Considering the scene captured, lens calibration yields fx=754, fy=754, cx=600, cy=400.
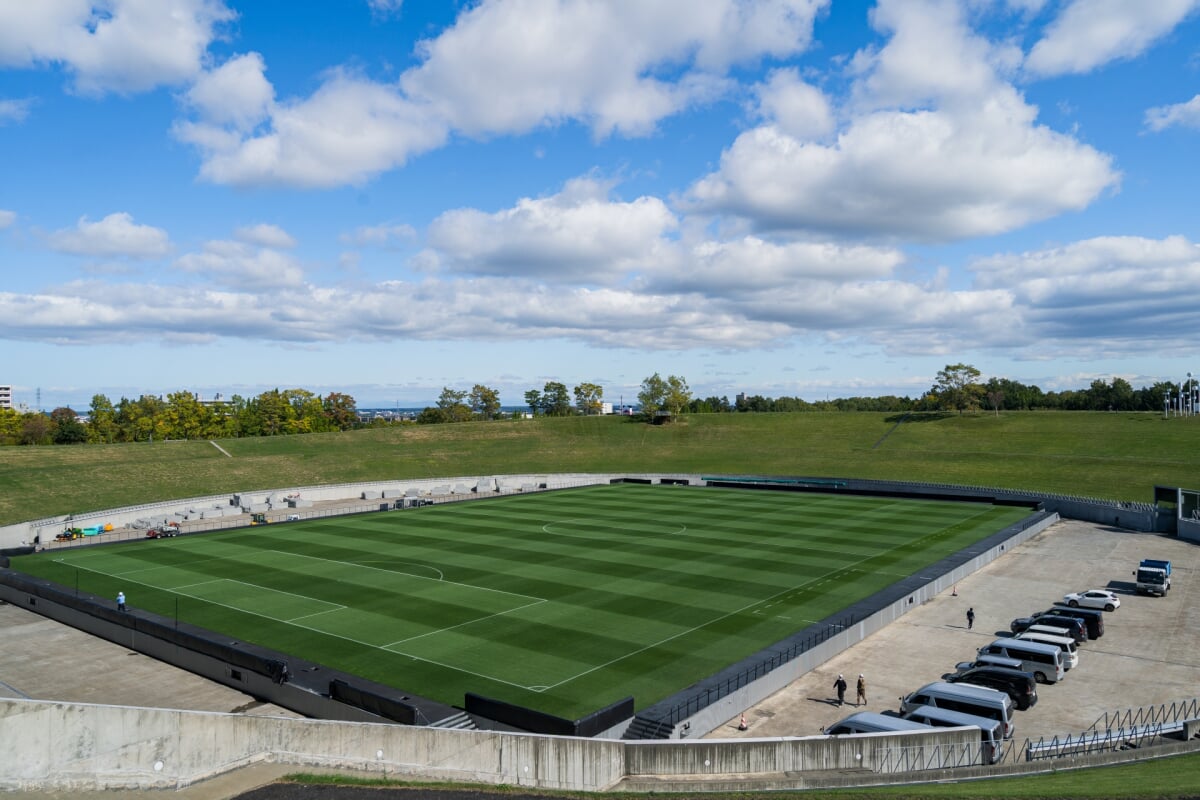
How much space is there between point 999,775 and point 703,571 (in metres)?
27.8

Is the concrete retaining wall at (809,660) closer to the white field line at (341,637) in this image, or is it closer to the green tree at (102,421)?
the white field line at (341,637)

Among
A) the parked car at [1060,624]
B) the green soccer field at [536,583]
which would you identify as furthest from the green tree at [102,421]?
the parked car at [1060,624]

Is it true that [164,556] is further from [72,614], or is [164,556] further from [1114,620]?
[1114,620]

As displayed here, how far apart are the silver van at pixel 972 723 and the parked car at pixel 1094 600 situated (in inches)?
761

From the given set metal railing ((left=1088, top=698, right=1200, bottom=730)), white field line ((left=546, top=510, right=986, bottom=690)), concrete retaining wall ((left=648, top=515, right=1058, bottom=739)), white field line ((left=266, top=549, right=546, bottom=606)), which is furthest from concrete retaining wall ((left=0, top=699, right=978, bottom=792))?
white field line ((left=266, top=549, right=546, bottom=606))

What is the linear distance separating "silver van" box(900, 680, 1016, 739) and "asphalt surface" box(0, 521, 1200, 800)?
0.92m

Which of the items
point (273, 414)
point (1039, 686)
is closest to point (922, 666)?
point (1039, 686)

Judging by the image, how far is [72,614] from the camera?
128ft

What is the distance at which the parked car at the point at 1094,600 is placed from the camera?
128 ft

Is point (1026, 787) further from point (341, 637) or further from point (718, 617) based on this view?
point (341, 637)

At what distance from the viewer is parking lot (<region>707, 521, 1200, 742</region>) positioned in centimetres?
2662

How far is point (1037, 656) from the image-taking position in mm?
29719

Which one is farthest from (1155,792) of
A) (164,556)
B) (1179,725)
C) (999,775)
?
(164,556)

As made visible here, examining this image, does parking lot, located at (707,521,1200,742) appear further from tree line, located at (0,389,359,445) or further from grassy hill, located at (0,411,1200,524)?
tree line, located at (0,389,359,445)
